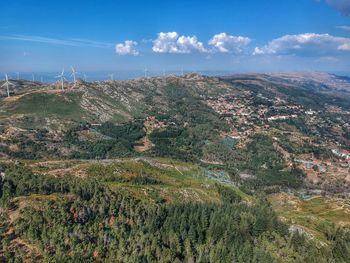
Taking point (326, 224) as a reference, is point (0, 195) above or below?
above

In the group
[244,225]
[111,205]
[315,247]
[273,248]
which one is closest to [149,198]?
[111,205]

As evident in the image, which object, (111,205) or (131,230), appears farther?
(111,205)

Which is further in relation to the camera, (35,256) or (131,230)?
(131,230)

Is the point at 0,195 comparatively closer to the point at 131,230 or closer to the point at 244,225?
the point at 131,230

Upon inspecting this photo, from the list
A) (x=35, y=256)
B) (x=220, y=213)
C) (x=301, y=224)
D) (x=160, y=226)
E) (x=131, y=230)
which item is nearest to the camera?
(x=35, y=256)

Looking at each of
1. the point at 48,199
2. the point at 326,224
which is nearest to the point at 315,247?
the point at 326,224

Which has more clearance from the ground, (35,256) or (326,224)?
(35,256)

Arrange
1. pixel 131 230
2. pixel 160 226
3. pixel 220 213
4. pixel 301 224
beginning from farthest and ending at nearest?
1. pixel 301 224
2. pixel 220 213
3. pixel 160 226
4. pixel 131 230

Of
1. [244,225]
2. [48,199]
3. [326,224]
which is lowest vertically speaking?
[326,224]

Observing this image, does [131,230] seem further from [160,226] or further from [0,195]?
[0,195]

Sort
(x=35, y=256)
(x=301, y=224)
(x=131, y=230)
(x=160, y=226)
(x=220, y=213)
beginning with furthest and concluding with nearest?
(x=301, y=224)
(x=220, y=213)
(x=160, y=226)
(x=131, y=230)
(x=35, y=256)
